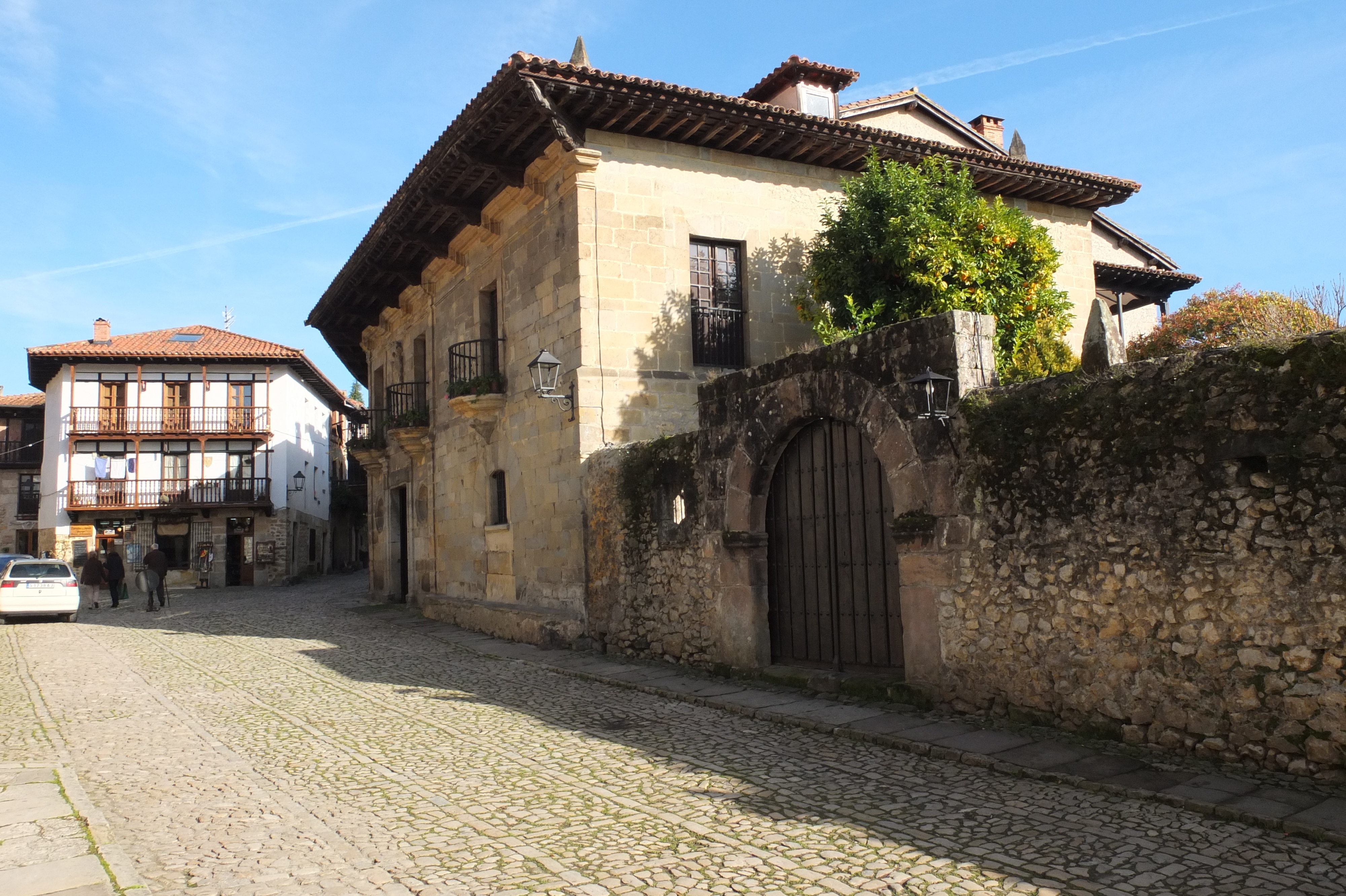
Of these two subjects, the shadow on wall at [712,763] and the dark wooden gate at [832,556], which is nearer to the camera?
the shadow on wall at [712,763]

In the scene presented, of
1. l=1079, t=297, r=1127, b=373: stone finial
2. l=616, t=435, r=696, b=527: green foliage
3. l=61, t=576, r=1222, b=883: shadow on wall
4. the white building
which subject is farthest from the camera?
the white building

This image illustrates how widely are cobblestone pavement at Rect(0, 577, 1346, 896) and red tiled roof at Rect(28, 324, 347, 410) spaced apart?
27573 millimetres

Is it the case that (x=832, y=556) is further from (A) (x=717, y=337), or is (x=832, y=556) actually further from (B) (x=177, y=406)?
(B) (x=177, y=406)

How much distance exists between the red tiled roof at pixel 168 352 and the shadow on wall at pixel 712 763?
26494mm

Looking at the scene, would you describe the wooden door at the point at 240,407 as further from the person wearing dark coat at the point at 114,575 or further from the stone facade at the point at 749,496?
the stone facade at the point at 749,496

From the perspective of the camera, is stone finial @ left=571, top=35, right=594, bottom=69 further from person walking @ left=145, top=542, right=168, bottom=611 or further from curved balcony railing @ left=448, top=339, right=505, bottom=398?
person walking @ left=145, top=542, right=168, bottom=611

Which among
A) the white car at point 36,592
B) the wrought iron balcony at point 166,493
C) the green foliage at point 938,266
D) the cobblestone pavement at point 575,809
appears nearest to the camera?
the cobblestone pavement at point 575,809

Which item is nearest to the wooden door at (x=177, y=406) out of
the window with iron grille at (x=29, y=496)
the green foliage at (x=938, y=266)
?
the window with iron grille at (x=29, y=496)

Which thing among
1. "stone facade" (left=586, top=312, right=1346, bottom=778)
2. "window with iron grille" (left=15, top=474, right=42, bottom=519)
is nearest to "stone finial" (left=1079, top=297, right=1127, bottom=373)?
"stone facade" (left=586, top=312, right=1346, bottom=778)

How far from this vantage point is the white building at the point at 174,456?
110 feet

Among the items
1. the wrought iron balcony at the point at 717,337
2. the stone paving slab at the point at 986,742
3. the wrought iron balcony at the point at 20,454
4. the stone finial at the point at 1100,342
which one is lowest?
the stone paving slab at the point at 986,742

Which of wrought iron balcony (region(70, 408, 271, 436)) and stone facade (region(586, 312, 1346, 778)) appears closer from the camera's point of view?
stone facade (region(586, 312, 1346, 778))

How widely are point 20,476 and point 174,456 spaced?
11395 mm

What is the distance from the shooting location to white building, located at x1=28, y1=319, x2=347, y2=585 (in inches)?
1316
